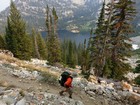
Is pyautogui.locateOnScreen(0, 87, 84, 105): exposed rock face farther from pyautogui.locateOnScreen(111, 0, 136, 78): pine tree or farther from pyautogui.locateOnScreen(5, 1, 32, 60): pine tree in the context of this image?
pyautogui.locateOnScreen(5, 1, 32, 60): pine tree

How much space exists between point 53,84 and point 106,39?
50.1 ft

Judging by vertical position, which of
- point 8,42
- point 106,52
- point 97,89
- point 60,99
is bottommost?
point 8,42

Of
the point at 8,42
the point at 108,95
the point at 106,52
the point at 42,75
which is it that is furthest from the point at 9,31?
the point at 108,95

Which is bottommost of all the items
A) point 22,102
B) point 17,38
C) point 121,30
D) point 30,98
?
point 17,38

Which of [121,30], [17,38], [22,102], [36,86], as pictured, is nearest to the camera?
[22,102]

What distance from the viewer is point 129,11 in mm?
27406

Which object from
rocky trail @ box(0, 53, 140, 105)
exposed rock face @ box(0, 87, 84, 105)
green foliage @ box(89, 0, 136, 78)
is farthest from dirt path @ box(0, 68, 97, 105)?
green foliage @ box(89, 0, 136, 78)

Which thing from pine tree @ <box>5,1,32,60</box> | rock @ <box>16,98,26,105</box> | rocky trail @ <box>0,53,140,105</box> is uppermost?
rock @ <box>16,98,26,105</box>

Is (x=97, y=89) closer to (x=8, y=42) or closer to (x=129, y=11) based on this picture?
(x=129, y=11)

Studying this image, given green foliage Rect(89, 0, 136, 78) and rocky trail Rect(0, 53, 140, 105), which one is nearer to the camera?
rocky trail Rect(0, 53, 140, 105)

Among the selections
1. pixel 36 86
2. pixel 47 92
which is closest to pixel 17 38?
pixel 36 86

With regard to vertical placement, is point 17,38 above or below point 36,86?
below

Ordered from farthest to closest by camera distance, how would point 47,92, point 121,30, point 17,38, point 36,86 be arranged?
point 17,38, point 121,30, point 36,86, point 47,92

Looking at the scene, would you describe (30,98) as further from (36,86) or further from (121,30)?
(121,30)
